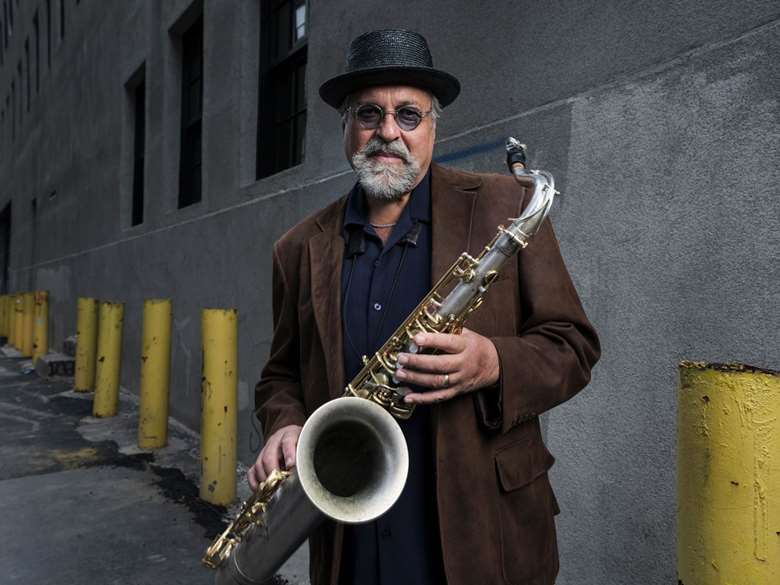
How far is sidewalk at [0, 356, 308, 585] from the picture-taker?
12.0 feet

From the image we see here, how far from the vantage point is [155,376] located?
599 centimetres

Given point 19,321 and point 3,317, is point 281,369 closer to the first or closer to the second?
point 19,321

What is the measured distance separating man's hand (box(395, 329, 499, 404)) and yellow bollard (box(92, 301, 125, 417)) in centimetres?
664

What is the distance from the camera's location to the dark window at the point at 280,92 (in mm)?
5953

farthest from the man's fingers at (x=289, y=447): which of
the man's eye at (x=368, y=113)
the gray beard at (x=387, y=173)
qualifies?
the man's eye at (x=368, y=113)

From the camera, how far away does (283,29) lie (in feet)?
20.3

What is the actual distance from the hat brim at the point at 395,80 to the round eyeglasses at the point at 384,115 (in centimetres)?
7

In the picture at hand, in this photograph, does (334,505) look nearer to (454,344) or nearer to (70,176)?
(454,344)

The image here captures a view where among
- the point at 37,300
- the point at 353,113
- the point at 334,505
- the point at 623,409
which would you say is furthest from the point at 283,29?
the point at 37,300

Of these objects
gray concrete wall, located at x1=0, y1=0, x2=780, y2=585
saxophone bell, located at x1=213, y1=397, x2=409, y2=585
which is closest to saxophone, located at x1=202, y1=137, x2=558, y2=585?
saxophone bell, located at x1=213, y1=397, x2=409, y2=585

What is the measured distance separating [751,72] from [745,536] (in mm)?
1548

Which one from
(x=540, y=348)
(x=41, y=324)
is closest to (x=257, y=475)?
(x=540, y=348)

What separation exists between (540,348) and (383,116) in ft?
2.76

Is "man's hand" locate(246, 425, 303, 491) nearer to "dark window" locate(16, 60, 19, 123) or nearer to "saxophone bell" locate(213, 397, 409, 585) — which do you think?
"saxophone bell" locate(213, 397, 409, 585)
